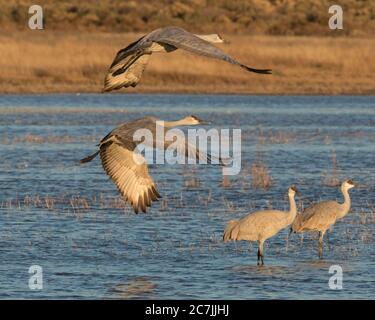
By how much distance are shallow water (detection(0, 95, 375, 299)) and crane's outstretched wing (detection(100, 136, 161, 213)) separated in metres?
0.88

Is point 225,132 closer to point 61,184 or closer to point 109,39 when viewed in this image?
point 61,184

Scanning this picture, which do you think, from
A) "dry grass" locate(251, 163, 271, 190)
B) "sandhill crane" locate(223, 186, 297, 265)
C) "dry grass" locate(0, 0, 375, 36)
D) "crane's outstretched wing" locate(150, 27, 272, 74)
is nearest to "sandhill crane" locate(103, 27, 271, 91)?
"crane's outstretched wing" locate(150, 27, 272, 74)

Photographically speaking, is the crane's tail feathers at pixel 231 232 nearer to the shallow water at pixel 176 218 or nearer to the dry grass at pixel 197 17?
the shallow water at pixel 176 218

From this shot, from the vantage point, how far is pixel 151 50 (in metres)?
11.2

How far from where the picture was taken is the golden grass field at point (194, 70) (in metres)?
32.8

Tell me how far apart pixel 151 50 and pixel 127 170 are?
1280 mm

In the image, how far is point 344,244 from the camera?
14.2 meters

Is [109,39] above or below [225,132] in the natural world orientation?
above

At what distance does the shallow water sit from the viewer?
12125 mm

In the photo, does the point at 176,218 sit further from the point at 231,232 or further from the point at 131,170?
the point at 131,170

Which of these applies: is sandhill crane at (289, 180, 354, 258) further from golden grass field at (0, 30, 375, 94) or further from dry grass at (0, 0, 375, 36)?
dry grass at (0, 0, 375, 36)
